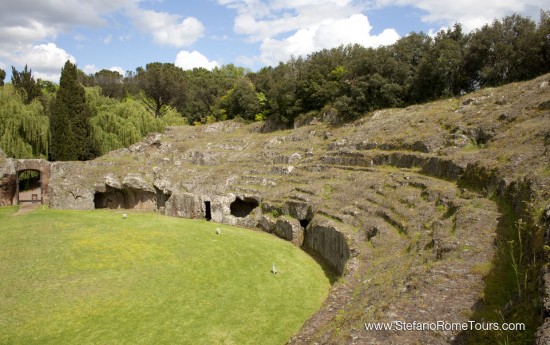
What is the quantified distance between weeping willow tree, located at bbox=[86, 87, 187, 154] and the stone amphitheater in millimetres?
3757

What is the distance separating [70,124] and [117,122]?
18.5ft

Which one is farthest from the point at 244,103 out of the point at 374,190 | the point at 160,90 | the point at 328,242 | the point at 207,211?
the point at 328,242

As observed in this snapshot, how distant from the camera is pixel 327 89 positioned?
39.1 metres

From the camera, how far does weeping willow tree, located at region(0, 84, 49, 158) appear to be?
3528cm

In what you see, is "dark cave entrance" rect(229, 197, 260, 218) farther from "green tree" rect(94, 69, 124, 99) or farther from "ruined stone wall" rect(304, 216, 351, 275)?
"green tree" rect(94, 69, 124, 99)

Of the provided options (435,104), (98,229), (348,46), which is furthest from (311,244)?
(348,46)

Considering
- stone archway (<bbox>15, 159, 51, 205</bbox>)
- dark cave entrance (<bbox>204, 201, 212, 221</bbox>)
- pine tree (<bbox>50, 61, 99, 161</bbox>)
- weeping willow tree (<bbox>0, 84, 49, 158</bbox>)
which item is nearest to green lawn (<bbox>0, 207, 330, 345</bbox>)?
dark cave entrance (<bbox>204, 201, 212, 221</bbox>)

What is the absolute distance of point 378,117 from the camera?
3228 centimetres

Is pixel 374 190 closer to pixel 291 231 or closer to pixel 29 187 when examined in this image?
pixel 291 231

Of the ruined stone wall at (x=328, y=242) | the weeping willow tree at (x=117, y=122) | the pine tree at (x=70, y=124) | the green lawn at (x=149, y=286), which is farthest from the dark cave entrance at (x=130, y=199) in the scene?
the ruined stone wall at (x=328, y=242)

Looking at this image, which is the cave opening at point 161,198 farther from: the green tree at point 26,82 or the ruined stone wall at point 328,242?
the green tree at point 26,82

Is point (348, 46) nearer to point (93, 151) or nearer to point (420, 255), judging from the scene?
point (93, 151)

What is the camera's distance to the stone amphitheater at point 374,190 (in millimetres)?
10070

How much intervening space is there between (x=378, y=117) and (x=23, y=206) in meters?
29.4
